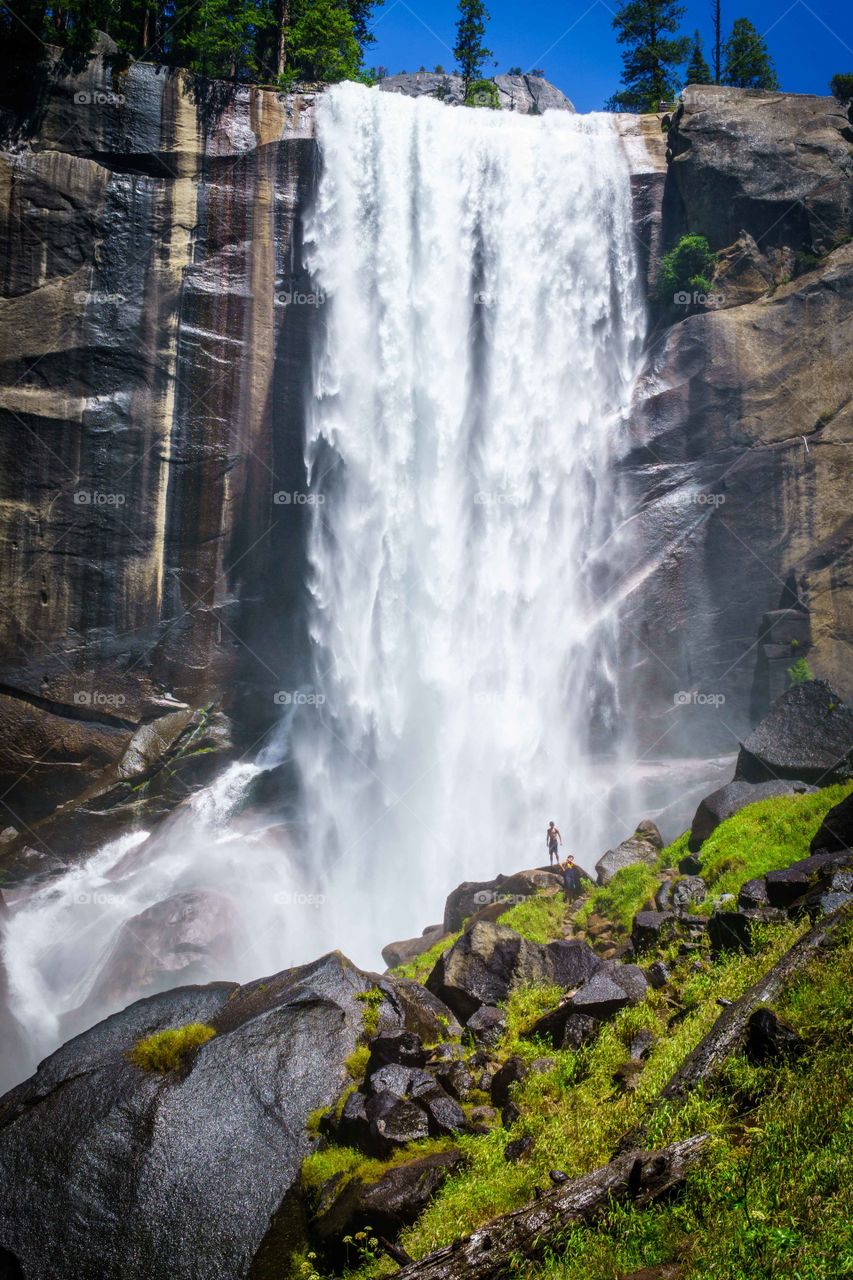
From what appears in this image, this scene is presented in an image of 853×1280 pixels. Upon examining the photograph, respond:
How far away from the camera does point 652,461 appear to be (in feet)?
80.0

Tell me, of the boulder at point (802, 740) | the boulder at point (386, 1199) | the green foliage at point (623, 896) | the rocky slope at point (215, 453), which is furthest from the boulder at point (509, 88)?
the boulder at point (386, 1199)

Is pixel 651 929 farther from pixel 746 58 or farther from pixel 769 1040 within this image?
pixel 746 58

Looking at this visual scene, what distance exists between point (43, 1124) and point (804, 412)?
24.5 metres

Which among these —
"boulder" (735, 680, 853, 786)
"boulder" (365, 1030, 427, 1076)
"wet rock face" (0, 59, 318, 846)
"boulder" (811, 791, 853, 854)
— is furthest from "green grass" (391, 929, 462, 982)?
"wet rock face" (0, 59, 318, 846)

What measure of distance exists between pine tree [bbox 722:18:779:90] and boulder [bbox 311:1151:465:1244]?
1719 inches

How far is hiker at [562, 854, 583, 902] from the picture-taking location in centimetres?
1501

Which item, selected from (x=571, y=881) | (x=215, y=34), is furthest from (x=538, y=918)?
(x=215, y=34)

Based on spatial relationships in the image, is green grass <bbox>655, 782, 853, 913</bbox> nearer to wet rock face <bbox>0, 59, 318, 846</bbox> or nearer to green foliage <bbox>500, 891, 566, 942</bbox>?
green foliage <bbox>500, 891, 566, 942</bbox>

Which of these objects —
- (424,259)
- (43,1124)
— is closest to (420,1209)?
(43,1124)

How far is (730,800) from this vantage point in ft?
49.4

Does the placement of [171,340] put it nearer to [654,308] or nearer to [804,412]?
[654,308]

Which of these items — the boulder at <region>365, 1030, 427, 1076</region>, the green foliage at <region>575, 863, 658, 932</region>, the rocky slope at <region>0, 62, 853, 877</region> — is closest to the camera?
the boulder at <region>365, 1030, 427, 1076</region>

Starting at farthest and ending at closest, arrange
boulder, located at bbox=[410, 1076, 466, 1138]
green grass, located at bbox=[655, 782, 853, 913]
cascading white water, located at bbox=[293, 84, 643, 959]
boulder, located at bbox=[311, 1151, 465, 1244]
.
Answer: cascading white water, located at bbox=[293, 84, 643, 959] → green grass, located at bbox=[655, 782, 853, 913] → boulder, located at bbox=[410, 1076, 466, 1138] → boulder, located at bbox=[311, 1151, 465, 1244]

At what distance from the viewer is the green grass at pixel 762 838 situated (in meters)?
11.8
